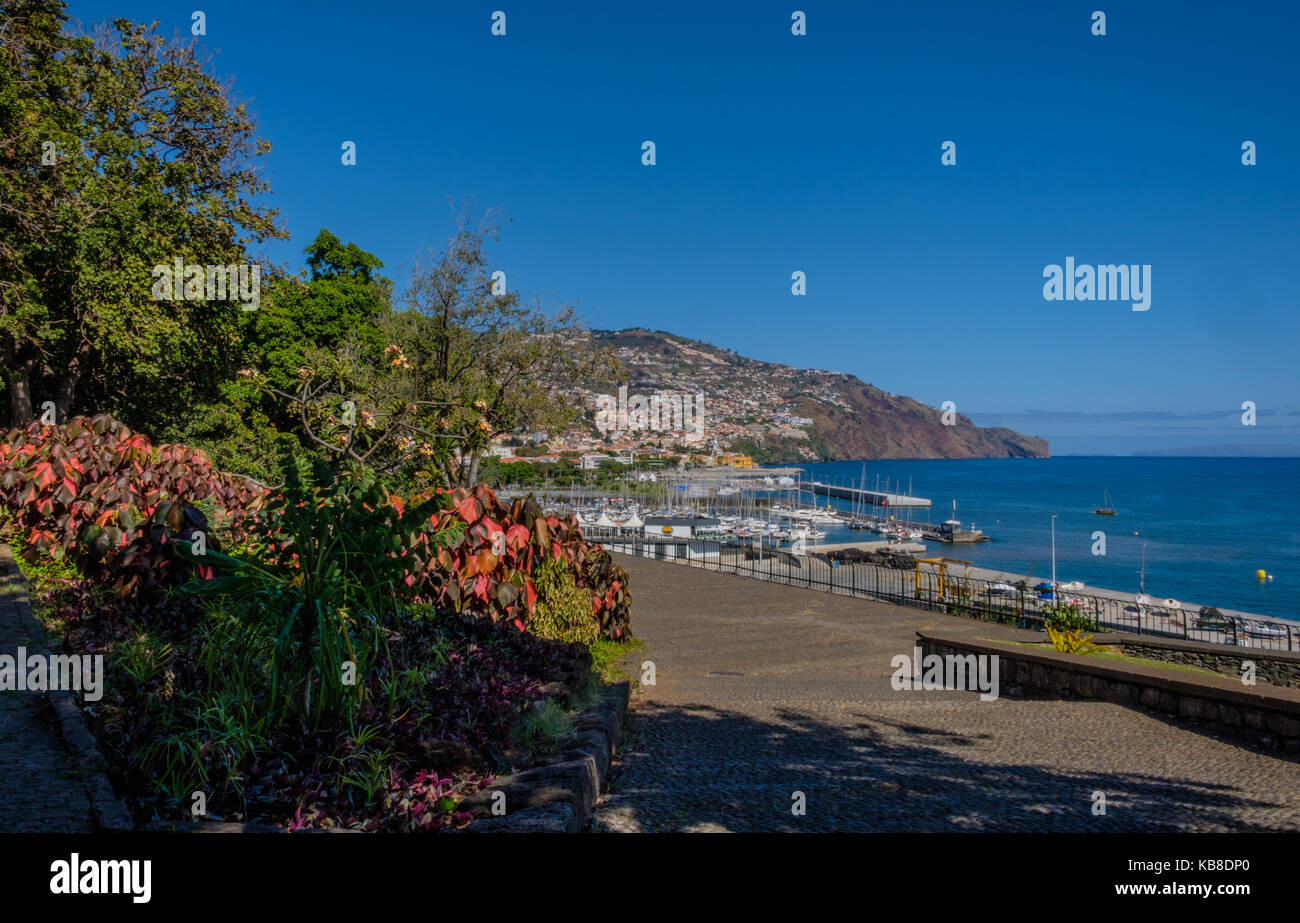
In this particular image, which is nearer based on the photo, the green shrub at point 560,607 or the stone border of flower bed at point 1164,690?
the stone border of flower bed at point 1164,690

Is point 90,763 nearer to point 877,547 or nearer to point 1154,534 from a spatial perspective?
point 877,547

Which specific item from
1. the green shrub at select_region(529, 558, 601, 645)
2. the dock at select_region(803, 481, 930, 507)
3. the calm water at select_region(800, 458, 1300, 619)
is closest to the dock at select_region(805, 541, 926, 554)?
the calm water at select_region(800, 458, 1300, 619)

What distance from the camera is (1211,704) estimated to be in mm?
5516

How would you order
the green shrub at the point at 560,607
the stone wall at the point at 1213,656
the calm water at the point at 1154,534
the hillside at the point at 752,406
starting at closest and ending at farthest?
1. the green shrub at the point at 560,607
2. the stone wall at the point at 1213,656
3. the calm water at the point at 1154,534
4. the hillside at the point at 752,406

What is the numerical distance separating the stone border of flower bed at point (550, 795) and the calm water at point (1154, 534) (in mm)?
51791

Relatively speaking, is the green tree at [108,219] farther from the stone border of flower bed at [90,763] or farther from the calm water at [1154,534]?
the calm water at [1154,534]

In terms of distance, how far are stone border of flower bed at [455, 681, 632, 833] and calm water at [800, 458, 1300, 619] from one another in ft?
170

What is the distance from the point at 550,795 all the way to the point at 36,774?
1902 millimetres

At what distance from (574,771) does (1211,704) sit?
15.7 ft

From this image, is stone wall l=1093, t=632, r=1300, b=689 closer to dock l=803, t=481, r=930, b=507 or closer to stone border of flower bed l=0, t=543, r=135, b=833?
stone border of flower bed l=0, t=543, r=135, b=833

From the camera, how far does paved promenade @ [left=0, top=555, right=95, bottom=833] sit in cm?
258

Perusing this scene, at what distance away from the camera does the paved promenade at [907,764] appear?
349 cm

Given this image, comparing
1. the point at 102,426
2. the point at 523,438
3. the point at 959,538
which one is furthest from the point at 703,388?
the point at 102,426

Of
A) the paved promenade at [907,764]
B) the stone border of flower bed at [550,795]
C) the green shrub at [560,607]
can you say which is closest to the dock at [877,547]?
the green shrub at [560,607]
